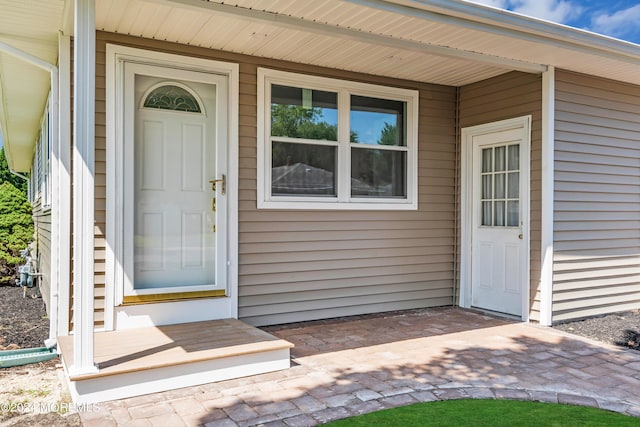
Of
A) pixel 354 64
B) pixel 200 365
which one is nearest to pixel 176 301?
pixel 200 365

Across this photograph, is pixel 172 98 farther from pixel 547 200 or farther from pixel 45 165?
pixel 547 200

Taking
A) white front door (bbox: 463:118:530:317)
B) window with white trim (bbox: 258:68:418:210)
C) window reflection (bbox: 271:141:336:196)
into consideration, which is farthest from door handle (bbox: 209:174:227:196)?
white front door (bbox: 463:118:530:317)

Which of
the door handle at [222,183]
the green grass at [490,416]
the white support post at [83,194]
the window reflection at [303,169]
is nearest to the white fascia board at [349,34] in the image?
the white support post at [83,194]

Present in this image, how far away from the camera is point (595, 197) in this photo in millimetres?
5395

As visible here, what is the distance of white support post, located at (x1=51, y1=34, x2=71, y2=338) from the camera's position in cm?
390

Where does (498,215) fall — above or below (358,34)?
below

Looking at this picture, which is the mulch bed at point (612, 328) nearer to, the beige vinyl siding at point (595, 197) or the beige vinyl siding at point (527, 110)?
the beige vinyl siding at point (595, 197)

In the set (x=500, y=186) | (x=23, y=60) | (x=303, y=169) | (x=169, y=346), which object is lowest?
(x=169, y=346)

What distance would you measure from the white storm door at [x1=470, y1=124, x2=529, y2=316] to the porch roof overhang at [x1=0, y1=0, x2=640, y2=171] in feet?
2.70

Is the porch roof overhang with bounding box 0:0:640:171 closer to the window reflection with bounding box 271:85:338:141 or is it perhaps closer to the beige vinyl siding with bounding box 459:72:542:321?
the beige vinyl siding with bounding box 459:72:542:321

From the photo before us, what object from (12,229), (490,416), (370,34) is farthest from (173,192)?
(12,229)

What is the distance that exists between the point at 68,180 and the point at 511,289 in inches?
174

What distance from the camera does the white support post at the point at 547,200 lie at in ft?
16.2

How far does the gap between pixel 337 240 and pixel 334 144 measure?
1.00 metres
